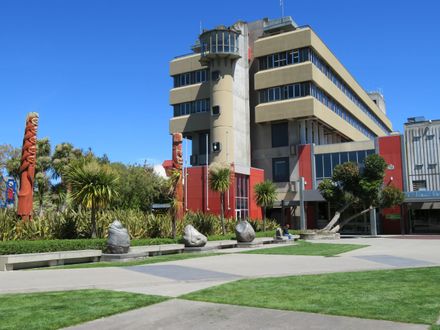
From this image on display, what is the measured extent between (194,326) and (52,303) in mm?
3194

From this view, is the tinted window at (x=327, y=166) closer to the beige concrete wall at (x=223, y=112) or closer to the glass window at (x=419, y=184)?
the glass window at (x=419, y=184)

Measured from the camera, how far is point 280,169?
169 feet

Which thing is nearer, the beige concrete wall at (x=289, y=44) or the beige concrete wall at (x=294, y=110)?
the beige concrete wall at (x=294, y=110)

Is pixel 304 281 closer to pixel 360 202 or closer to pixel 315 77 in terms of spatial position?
pixel 360 202

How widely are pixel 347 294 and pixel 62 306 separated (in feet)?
17.9

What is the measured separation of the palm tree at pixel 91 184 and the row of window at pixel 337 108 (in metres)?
32.6

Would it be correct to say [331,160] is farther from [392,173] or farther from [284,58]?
[284,58]

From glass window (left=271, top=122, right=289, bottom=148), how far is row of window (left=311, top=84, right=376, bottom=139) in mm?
4820

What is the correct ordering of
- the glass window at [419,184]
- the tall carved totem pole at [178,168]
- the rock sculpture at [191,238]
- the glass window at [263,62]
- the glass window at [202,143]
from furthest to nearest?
1. the glass window at [202,143]
2. the glass window at [263,62]
3. the glass window at [419,184]
4. the tall carved totem pole at [178,168]
5. the rock sculpture at [191,238]

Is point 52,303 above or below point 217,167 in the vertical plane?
below

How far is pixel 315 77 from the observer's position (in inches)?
1921

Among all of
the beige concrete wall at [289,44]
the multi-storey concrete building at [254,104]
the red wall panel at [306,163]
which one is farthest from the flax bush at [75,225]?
the beige concrete wall at [289,44]

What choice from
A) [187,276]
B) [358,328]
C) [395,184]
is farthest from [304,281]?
[395,184]

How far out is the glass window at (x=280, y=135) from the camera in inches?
2019
